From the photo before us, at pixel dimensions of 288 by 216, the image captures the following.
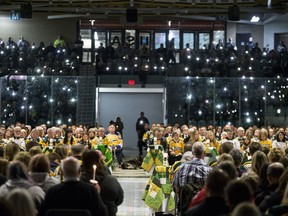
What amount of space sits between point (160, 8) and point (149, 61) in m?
3.37

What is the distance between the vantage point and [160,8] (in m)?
37.6

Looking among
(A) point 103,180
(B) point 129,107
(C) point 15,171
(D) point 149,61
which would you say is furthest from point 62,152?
(B) point 129,107

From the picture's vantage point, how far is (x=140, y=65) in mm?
34781

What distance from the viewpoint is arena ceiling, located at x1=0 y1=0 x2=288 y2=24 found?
35.7 m

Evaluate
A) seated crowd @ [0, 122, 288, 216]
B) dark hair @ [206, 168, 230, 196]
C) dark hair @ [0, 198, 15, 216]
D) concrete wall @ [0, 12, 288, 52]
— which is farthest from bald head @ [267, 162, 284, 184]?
concrete wall @ [0, 12, 288, 52]

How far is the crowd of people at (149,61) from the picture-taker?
1337 inches

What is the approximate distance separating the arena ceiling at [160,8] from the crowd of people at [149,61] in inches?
72.3

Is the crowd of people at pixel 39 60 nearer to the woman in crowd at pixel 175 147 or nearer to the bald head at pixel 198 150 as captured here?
the woman in crowd at pixel 175 147

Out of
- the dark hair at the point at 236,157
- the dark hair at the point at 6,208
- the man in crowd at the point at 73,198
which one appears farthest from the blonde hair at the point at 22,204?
the dark hair at the point at 236,157

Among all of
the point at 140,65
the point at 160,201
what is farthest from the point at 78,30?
the point at 160,201

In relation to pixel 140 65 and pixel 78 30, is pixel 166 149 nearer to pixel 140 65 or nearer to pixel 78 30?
pixel 140 65

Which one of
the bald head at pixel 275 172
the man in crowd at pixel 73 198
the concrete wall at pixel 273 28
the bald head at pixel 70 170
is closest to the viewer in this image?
the man in crowd at pixel 73 198

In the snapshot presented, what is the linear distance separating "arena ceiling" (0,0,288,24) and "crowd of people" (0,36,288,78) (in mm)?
1837

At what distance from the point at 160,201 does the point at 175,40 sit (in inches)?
1085
